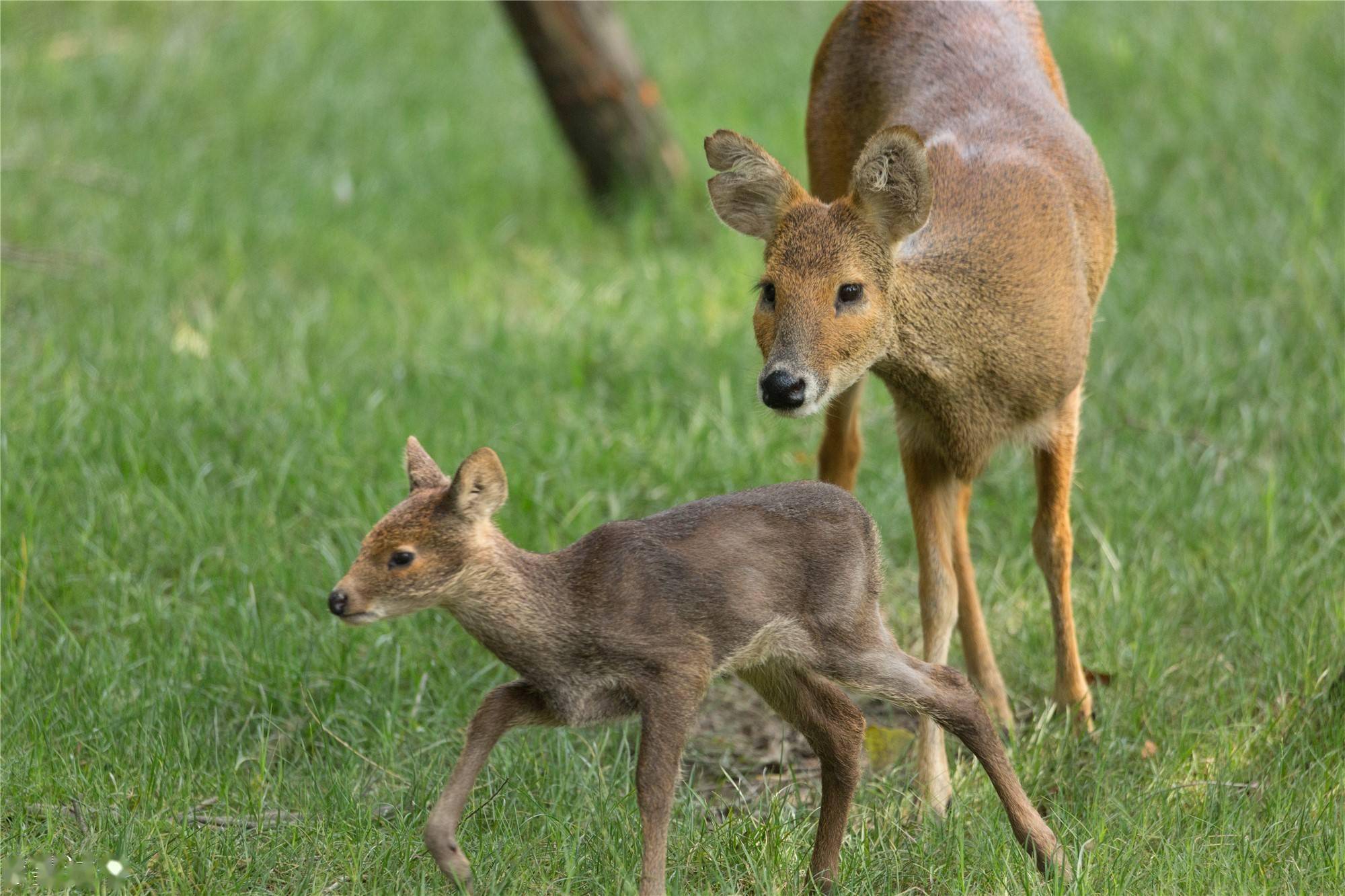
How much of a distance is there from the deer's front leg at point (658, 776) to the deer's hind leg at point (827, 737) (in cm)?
37

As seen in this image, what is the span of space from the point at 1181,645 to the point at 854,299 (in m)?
1.62

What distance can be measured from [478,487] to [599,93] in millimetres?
5523

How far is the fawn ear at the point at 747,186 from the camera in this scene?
385cm

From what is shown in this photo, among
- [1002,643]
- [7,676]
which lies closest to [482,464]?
[7,676]

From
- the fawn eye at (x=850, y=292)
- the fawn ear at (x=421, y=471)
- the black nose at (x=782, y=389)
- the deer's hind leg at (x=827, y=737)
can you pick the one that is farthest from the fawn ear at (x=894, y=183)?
the fawn ear at (x=421, y=471)

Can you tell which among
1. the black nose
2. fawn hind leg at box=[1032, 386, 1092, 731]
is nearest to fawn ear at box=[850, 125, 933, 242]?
the black nose

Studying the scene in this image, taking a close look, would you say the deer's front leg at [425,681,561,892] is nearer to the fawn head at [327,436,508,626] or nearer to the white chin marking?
the fawn head at [327,436,508,626]

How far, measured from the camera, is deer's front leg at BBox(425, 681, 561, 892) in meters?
3.10

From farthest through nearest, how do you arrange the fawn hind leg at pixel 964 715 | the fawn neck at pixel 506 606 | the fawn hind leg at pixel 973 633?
the fawn hind leg at pixel 973 633 < the fawn hind leg at pixel 964 715 < the fawn neck at pixel 506 606

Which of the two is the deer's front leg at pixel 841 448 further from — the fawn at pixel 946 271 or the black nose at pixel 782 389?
the black nose at pixel 782 389

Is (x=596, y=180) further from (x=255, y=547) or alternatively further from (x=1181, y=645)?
(x=1181, y=645)

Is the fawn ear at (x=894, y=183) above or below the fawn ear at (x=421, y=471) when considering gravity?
above

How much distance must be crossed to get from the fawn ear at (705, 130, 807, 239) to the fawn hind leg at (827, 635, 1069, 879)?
3.62ft

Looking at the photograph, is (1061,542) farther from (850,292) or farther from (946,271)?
(850,292)
